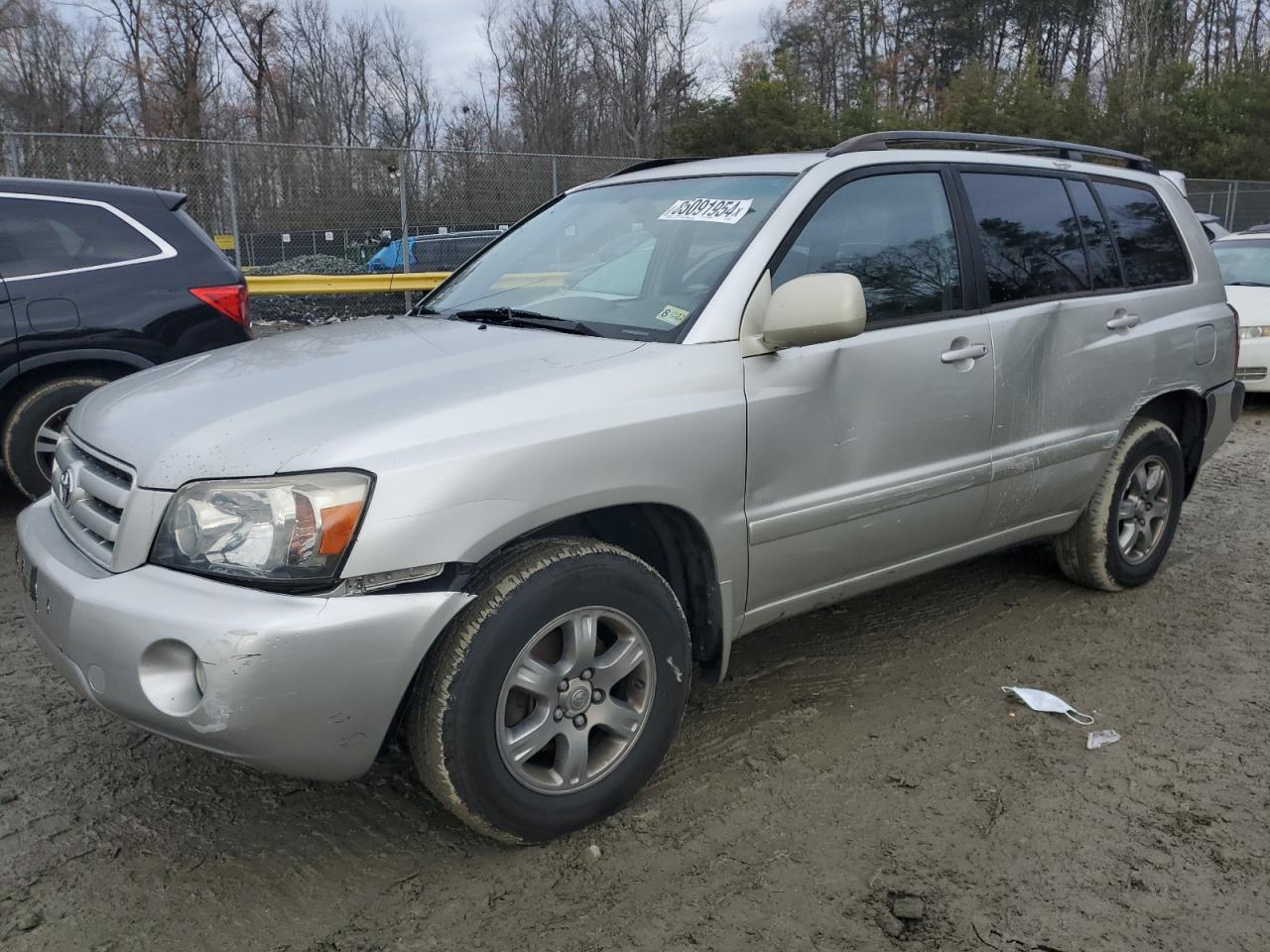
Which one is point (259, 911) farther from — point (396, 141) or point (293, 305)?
point (396, 141)

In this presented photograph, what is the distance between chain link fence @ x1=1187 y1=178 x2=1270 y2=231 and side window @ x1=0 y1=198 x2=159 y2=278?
25865 mm

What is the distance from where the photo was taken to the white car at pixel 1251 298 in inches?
359

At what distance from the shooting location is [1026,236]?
13.0 ft

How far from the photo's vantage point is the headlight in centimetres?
227

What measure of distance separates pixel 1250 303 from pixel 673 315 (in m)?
8.29

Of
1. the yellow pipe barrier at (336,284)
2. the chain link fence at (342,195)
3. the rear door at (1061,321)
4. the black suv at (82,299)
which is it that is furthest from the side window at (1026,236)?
the chain link fence at (342,195)

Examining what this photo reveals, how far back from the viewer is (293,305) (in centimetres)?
1388

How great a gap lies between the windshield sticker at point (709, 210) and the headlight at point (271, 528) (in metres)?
1.57

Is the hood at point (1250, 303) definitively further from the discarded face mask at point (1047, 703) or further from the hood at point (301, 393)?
the hood at point (301, 393)

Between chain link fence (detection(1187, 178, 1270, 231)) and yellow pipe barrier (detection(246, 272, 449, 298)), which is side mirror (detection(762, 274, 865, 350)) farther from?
chain link fence (detection(1187, 178, 1270, 231))

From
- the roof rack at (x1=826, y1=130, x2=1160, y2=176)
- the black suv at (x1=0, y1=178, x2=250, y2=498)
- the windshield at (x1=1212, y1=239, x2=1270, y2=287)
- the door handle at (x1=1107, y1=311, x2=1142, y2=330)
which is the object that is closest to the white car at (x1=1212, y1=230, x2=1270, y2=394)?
the windshield at (x1=1212, y1=239, x2=1270, y2=287)

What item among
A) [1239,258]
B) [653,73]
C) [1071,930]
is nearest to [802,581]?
[1071,930]

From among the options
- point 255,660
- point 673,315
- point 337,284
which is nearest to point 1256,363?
point 673,315

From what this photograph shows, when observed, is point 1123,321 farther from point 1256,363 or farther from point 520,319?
point 1256,363
